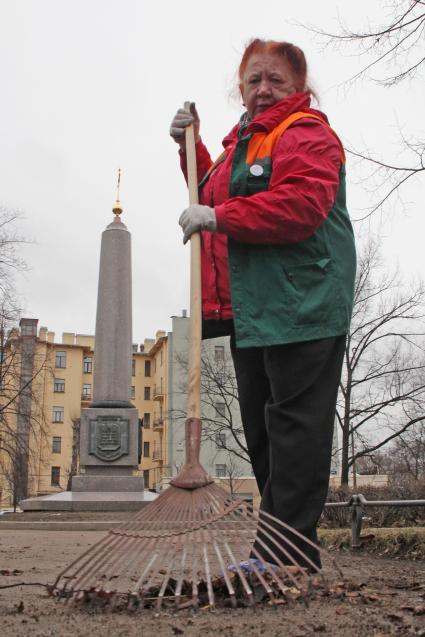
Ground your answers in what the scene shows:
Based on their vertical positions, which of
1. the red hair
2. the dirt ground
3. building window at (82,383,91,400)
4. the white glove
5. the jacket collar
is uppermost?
building window at (82,383,91,400)

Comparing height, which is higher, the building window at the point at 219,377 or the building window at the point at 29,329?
the building window at the point at 29,329

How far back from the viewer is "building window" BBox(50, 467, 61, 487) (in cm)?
5821

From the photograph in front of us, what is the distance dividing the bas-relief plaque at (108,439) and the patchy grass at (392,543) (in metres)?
11.0

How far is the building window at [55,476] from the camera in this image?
191 feet

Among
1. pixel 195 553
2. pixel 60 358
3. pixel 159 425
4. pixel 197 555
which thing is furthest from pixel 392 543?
pixel 60 358

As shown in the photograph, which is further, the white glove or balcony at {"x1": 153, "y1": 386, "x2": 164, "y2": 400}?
balcony at {"x1": 153, "y1": 386, "x2": 164, "y2": 400}

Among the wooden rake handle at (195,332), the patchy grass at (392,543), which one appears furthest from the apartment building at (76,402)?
the wooden rake handle at (195,332)

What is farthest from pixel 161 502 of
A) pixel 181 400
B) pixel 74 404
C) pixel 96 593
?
pixel 74 404

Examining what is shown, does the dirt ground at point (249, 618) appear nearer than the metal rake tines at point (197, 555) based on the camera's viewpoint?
Yes

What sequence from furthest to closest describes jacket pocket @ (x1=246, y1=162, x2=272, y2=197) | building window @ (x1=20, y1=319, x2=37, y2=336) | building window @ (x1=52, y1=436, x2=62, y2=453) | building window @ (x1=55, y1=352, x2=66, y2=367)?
building window @ (x1=55, y1=352, x2=66, y2=367)
building window @ (x1=52, y1=436, x2=62, y2=453)
building window @ (x1=20, y1=319, x2=37, y2=336)
jacket pocket @ (x1=246, y1=162, x2=272, y2=197)

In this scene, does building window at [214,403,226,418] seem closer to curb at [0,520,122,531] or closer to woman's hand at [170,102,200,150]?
curb at [0,520,122,531]

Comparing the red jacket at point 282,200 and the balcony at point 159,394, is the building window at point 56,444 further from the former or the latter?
the red jacket at point 282,200

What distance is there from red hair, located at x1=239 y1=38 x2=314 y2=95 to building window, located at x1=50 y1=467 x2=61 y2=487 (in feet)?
191

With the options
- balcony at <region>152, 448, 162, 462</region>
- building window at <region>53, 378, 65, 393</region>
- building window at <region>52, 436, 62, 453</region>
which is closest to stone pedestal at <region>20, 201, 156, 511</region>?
balcony at <region>152, 448, 162, 462</region>
